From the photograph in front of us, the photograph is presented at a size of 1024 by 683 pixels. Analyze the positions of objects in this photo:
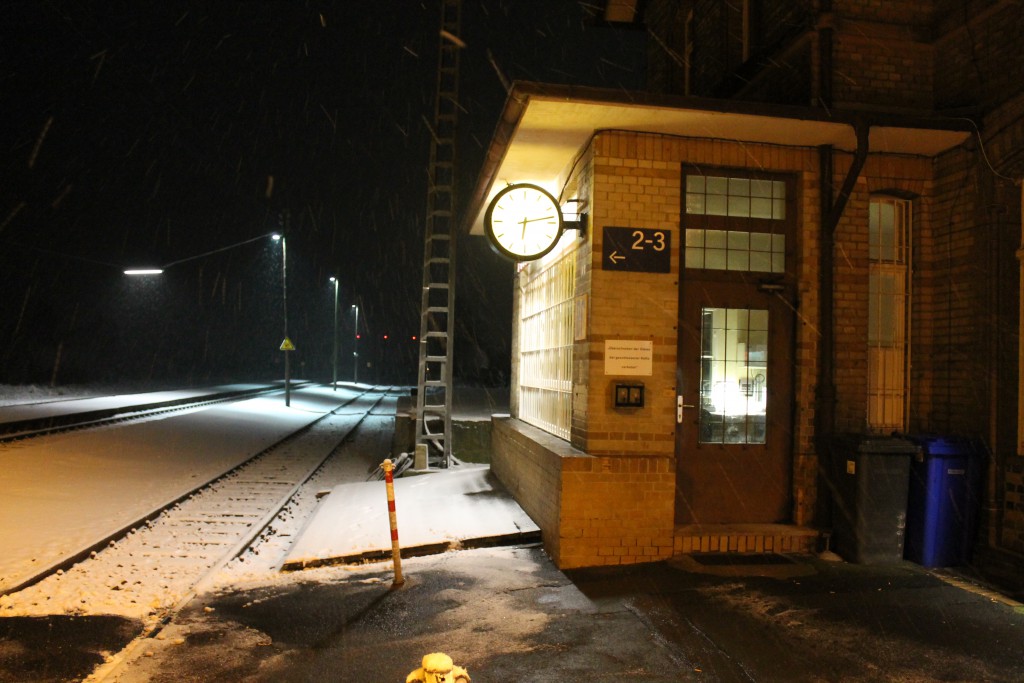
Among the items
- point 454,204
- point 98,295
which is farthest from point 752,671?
point 98,295

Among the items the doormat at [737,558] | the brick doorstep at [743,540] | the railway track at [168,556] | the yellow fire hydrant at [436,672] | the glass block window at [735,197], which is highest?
the glass block window at [735,197]

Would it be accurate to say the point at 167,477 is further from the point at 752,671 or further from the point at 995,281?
the point at 995,281

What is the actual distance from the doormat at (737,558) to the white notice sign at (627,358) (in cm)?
174

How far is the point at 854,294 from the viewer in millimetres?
7527

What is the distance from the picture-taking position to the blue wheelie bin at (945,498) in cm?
Answer: 678

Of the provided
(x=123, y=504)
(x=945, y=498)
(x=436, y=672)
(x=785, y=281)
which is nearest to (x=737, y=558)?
(x=945, y=498)

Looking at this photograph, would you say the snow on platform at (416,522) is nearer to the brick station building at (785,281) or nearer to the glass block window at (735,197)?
the brick station building at (785,281)

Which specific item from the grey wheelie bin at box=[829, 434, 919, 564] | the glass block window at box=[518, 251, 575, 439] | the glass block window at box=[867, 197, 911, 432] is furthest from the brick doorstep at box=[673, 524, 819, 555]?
the glass block window at box=[518, 251, 575, 439]

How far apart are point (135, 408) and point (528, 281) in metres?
16.7

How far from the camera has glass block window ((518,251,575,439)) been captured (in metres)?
8.39

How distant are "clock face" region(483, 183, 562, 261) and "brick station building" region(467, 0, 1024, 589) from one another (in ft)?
1.21

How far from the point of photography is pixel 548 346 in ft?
30.8

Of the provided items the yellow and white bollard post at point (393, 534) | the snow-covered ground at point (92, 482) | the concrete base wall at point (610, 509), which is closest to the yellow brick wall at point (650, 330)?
the concrete base wall at point (610, 509)

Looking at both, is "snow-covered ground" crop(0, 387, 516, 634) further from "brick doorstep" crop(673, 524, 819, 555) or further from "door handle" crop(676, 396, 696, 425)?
"door handle" crop(676, 396, 696, 425)
